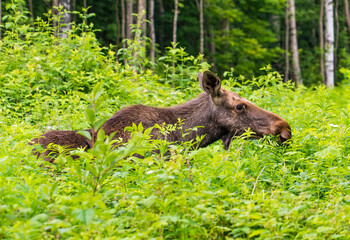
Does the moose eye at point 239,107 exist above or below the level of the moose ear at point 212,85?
below

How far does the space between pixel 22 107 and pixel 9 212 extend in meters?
5.48

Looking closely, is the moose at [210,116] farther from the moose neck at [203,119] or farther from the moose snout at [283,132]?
the moose snout at [283,132]

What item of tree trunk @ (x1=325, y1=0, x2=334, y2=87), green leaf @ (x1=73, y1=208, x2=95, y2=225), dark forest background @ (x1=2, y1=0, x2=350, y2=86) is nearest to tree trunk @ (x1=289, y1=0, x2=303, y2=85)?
dark forest background @ (x1=2, y1=0, x2=350, y2=86)

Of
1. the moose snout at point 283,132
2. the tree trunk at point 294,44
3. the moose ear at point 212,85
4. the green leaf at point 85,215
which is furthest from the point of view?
the tree trunk at point 294,44

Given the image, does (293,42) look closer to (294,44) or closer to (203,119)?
(294,44)

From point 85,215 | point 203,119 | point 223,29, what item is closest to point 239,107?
point 203,119

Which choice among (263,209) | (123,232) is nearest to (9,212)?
(123,232)

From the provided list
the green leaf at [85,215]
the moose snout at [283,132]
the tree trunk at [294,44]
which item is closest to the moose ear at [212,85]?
the moose snout at [283,132]

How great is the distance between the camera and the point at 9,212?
11.7 ft

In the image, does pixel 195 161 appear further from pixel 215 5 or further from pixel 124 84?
pixel 215 5

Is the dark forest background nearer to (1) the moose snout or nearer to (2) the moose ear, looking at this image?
(2) the moose ear

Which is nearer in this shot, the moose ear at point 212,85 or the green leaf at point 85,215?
the green leaf at point 85,215

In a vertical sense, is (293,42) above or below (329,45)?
above

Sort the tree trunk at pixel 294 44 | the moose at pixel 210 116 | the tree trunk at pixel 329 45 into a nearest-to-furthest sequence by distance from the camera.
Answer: the moose at pixel 210 116
the tree trunk at pixel 329 45
the tree trunk at pixel 294 44
